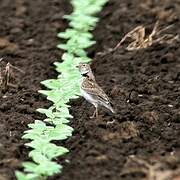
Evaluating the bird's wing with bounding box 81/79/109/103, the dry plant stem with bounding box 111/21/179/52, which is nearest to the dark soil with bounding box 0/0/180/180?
the dry plant stem with bounding box 111/21/179/52

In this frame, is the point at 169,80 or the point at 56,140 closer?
the point at 56,140

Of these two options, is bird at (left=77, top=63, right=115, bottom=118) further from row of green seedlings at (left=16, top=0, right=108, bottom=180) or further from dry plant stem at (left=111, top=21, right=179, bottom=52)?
dry plant stem at (left=111, top=21, right=179, bottom=52)

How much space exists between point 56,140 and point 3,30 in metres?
3.47

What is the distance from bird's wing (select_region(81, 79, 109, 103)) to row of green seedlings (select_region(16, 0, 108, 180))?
0.95 ft

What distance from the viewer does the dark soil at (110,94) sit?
18.2 ft

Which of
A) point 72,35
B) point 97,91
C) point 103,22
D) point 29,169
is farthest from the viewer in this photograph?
point 103,22

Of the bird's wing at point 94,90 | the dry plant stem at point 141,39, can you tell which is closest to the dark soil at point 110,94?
the dry plant stem at point 141,39

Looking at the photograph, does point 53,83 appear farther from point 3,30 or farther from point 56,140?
point 3,30

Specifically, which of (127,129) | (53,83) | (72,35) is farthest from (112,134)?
(72,35)

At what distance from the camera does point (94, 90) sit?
654cm

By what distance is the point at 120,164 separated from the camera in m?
5.50

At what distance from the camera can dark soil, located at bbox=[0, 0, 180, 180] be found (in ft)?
18.2

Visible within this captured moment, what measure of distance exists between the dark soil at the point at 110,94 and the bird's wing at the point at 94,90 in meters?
0.24

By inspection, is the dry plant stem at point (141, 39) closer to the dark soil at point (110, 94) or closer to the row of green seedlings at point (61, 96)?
the dark soil at point (110, 94)
